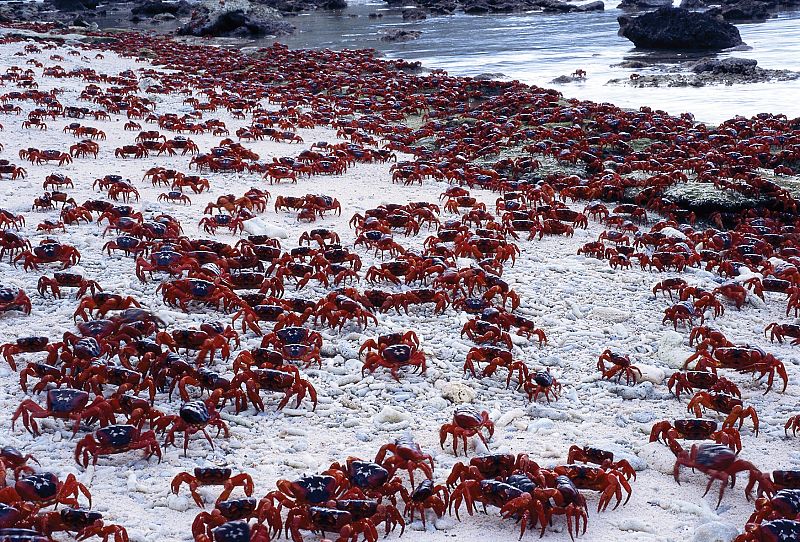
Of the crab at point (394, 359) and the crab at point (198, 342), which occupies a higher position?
the crab at point (198, 342)

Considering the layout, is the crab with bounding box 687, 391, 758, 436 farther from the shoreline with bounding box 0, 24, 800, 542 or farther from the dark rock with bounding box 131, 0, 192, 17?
the dark rock with bounding box 131, 0, 192, 17

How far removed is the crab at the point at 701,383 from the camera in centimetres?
690

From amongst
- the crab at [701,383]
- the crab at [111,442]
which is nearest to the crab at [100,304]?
the crab at [111,442]

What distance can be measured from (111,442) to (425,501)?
2.28 metres

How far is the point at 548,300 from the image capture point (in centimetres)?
942

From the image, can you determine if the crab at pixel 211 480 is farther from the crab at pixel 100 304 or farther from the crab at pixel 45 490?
the crab at pixel 100 304

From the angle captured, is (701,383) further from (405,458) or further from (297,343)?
(297,343)

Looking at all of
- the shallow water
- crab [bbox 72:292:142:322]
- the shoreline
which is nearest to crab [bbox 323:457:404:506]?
the shoreline

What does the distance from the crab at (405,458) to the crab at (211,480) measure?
3.09 ft

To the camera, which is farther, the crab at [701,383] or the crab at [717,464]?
the crab at [701,383]

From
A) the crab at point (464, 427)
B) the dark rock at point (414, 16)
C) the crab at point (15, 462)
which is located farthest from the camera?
the dark rock at point (414, 16)

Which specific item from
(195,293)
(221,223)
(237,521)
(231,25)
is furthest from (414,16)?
(237,521)

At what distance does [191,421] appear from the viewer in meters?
5.80

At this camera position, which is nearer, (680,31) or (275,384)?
(275,384)
